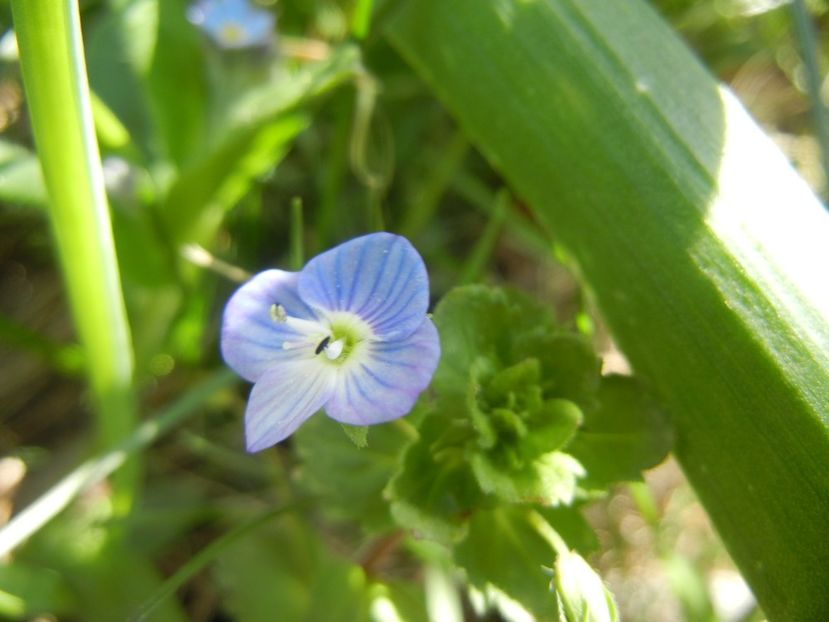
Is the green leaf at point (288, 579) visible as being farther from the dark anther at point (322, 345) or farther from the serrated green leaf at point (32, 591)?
the dark anther at point (322, 345)

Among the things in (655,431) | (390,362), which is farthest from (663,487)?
(390,362)

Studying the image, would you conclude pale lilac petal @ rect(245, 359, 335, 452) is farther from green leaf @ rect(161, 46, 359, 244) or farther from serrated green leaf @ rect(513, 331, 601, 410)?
green leaf @ rect(161, 46, 359, 244)

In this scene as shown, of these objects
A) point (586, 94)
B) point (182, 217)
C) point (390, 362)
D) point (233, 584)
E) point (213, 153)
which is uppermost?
point (586, 94)

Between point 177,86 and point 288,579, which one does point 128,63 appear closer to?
point 177,86

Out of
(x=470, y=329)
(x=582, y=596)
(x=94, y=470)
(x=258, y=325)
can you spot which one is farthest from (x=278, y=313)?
(x=94, y=470)

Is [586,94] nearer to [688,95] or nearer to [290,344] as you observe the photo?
[688,95]

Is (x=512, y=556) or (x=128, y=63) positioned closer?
(x=512, y=556)
